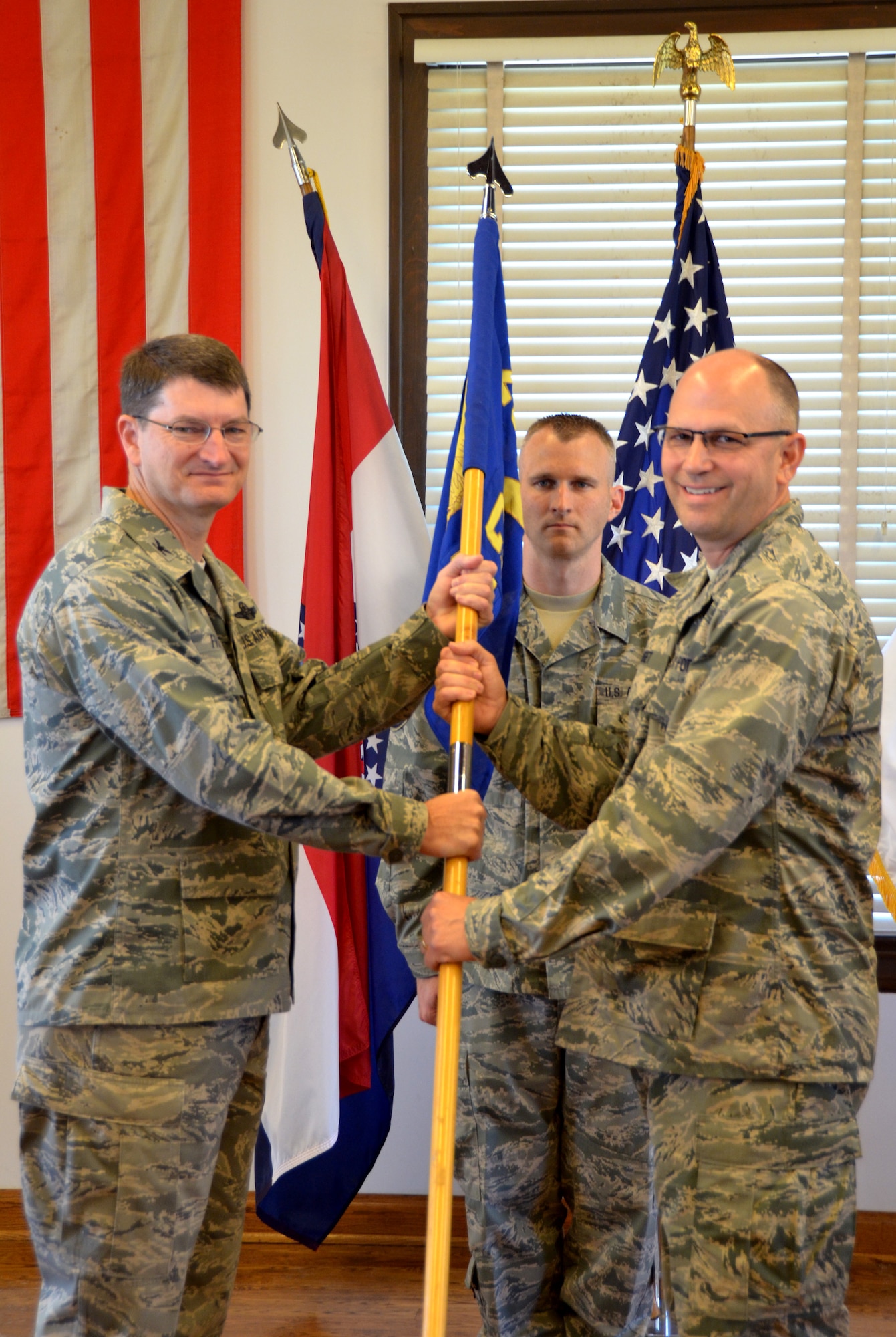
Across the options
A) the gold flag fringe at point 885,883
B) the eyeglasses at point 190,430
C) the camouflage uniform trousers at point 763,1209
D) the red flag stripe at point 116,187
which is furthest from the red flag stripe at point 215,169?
the camouflage uniform trousers at point 763,1209

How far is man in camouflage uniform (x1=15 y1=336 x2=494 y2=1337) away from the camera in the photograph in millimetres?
1714

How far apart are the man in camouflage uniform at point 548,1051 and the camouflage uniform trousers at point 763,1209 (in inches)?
20.6

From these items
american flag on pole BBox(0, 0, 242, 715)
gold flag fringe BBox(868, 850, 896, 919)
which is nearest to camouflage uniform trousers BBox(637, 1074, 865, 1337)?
gold flag fringe BBox(868, 850, 896, 919)

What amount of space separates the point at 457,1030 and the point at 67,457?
1.96 m

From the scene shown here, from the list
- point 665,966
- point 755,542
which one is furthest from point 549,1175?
point 755,542

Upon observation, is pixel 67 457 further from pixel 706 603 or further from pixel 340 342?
pixel 706 603

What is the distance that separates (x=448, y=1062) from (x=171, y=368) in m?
1.16

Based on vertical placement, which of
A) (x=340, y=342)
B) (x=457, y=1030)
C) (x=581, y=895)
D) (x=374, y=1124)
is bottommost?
(x=374, y=1124)

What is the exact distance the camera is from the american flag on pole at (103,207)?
3.04 meters

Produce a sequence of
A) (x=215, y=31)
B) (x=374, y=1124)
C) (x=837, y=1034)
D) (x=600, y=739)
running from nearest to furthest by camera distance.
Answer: (x=837, y=1034) < (x=600, y=739) < (x=374, y=1124) < (x=215, y=31)

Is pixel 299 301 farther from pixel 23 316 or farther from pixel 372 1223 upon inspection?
pixel 372 1223

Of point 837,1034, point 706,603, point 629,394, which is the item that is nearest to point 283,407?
point 629,394

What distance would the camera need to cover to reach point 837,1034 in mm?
1643

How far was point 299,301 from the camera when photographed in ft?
10.2
